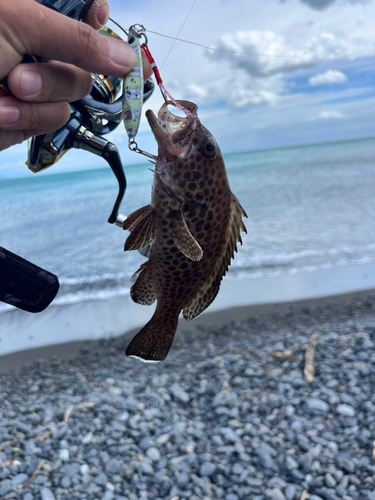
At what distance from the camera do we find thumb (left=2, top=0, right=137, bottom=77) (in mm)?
1420

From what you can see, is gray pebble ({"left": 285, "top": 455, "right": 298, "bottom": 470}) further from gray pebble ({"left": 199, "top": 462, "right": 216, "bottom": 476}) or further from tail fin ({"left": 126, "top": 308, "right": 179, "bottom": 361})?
tail fin ({"left": 126, "top": 308, "right": 179, "bottom": 361})

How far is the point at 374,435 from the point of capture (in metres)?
3.82

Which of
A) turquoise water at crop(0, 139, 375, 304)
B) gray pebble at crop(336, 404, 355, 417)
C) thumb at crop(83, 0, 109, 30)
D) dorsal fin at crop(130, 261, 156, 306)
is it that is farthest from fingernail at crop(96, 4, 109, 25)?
turquoise water at crop(0, 139, 375, 304)

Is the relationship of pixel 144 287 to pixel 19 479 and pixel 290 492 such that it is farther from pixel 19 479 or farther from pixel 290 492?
pixel 19 479

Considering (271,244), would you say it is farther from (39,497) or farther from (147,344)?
(147,344)

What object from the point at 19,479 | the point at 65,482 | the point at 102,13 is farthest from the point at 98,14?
the point at 19,479

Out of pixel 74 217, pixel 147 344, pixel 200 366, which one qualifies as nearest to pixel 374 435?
pixel 200 366

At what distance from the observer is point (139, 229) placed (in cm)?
164

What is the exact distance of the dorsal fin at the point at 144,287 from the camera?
5.98 feet

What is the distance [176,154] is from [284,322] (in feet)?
15.3

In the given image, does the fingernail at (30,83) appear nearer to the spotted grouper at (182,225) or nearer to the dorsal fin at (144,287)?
the spotted grouper at (182,225)

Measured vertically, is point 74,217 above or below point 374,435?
above

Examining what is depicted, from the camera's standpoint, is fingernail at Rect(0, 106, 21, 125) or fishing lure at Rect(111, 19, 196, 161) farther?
fingernail at Rect(0, 106, 21, 125)

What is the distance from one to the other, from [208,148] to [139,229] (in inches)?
19.5
